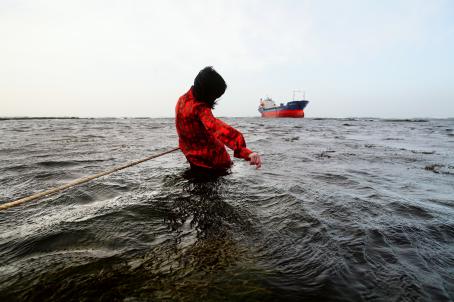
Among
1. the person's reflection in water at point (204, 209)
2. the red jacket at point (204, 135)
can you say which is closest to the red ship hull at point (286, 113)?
the red jacket at point (204, 135)

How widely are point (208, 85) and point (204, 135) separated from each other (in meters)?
0.79

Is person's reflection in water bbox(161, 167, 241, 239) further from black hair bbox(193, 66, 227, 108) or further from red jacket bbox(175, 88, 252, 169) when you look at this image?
black hair bbox(193, 66, 227, 108)

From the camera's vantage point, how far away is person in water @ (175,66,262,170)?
307 centimetres

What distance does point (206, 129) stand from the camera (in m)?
3.63

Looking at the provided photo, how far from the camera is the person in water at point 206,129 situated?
3.07 m

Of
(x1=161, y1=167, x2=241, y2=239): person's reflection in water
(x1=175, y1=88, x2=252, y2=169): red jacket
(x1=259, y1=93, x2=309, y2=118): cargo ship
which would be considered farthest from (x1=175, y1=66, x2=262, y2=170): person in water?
(x1=259, y1=93, x2=309, y2=118): cargo ship

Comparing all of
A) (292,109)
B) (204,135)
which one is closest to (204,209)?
(204,135)

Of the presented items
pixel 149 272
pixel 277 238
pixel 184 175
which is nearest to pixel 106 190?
pixel 184 175

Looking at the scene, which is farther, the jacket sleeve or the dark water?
the jacket sleeve

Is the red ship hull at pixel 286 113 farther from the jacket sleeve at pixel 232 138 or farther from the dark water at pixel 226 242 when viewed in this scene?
the jacket sleeve at pixel 232 138

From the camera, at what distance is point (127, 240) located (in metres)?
2.15

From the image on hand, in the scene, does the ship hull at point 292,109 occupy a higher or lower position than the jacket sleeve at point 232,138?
higher

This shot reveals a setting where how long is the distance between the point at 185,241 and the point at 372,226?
5.79 ft

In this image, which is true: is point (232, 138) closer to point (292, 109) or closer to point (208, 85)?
point (208, 85)
